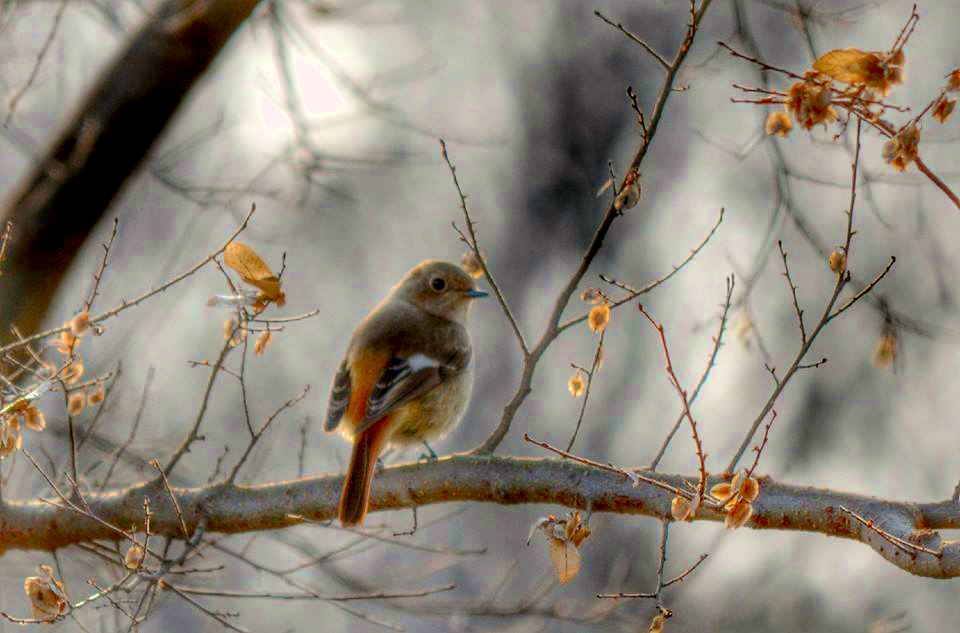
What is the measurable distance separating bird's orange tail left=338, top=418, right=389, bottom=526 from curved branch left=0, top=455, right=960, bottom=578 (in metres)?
0.06

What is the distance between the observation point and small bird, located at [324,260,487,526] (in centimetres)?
578

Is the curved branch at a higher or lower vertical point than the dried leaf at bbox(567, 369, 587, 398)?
lower

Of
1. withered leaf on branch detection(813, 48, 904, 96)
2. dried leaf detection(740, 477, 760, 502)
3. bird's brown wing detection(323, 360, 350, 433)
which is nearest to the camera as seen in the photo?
dried leaf detection(740, 477, 760, 502)

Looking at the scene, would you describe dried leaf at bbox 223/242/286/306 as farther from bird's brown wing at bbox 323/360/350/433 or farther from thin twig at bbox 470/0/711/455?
bird's brown wing at bbox 323/360/350/433

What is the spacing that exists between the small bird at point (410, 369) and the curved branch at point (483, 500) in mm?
381

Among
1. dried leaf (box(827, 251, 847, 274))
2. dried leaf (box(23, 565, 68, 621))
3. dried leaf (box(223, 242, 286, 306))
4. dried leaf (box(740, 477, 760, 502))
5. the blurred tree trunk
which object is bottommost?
dried leaf (box(23, 565, 68, 621))

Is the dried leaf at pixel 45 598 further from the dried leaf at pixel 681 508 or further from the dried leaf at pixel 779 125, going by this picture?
the dried leaf at pixel 779 125

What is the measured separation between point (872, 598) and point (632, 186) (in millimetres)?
11821

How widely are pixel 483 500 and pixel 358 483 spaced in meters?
Answer: 0.58

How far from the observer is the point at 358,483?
491 centimetres

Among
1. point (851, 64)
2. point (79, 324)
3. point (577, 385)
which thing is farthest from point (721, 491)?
point (79, 324)

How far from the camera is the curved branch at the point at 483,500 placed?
3768 mm

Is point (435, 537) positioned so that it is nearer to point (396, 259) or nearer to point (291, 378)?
point (291, 378)

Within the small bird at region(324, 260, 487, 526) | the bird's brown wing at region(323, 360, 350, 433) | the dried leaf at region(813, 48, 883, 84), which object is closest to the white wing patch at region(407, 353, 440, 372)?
the small bird at region(324, 260, 487, 526)
